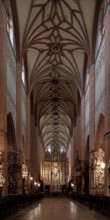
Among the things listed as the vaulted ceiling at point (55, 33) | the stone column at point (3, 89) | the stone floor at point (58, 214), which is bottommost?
the stone floor at point (58, 214)

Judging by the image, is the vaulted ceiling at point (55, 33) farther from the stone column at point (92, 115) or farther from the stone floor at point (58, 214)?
the stone floor at point (58, 214)

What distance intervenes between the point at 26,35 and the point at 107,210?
828 inches

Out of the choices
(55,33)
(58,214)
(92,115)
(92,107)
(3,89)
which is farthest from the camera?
(55,33)

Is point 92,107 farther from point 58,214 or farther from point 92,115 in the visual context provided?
point 58,214

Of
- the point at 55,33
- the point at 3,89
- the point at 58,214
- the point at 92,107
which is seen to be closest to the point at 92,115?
the point at 92,107

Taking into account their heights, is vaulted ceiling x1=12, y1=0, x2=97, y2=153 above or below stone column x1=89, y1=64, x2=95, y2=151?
above

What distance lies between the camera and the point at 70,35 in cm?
3891

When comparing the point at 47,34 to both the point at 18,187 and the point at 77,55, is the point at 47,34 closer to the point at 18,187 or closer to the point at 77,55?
the point at 77,55

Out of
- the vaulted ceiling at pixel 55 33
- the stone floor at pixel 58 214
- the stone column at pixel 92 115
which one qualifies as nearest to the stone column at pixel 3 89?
the stone floor at pixel 58 214

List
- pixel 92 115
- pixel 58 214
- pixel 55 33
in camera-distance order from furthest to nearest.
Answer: pixel 55 33, pixel 92 115, pixel 58 214

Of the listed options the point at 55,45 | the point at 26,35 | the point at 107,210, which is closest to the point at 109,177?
the point at 107,210

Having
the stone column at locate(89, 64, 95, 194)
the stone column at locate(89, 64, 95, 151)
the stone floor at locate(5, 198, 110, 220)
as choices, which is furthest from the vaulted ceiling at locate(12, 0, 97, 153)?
the stone floor at locate(5, 198, 110, 220)

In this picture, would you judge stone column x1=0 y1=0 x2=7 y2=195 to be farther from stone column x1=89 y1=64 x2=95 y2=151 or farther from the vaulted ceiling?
stone column x1=89 y1=64 x2=95 y2=151

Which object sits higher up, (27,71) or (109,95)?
(27,71)
